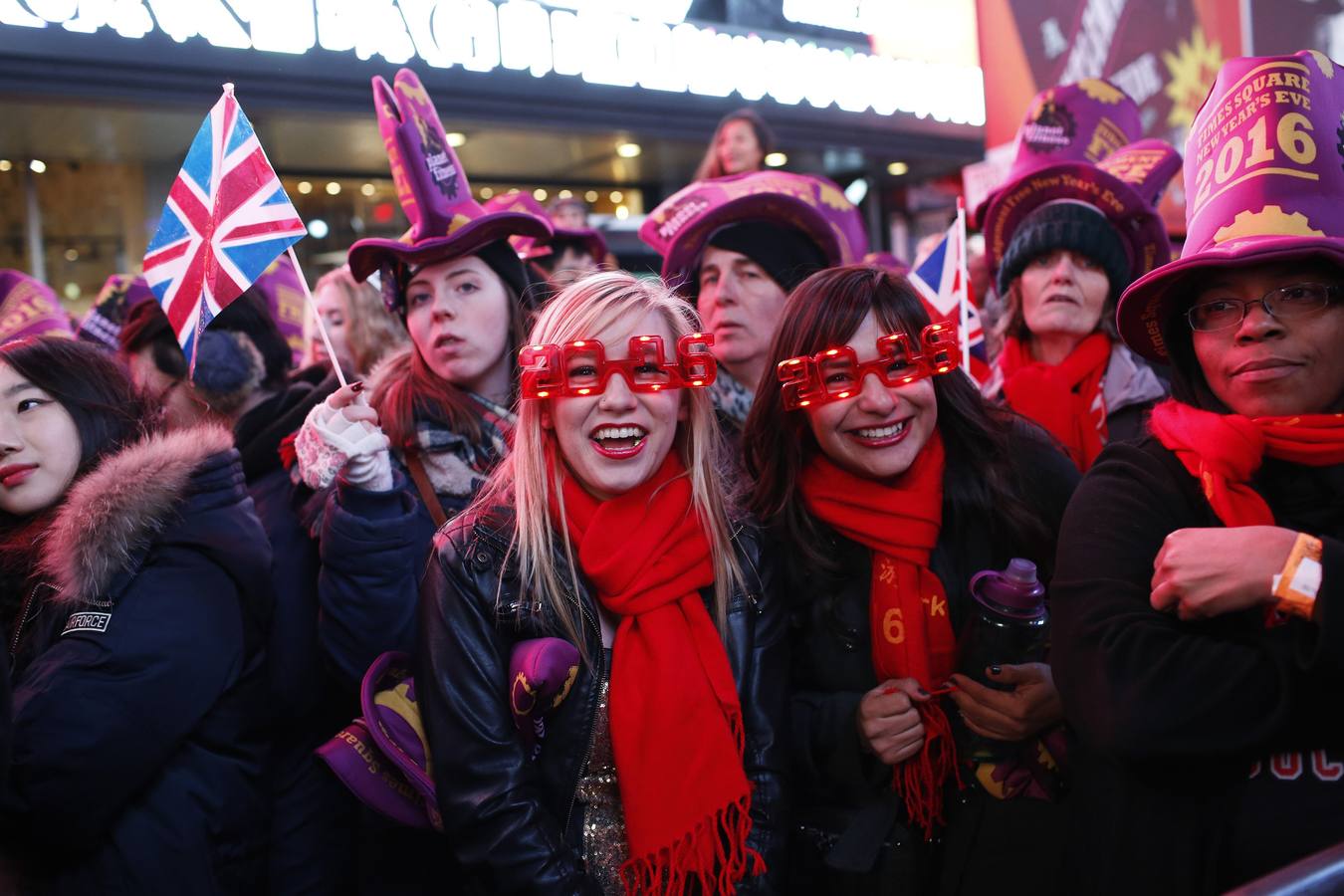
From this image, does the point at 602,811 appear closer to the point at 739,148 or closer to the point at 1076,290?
the point at 1076,290

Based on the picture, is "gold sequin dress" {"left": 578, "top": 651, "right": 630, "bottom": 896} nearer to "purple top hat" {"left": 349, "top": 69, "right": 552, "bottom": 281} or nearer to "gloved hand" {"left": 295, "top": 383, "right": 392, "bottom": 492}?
"gloved hand" {"left": 295, "top": 383, "right": 392, "bottom": 492}

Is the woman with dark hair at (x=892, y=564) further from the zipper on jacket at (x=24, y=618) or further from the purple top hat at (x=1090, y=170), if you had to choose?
the zipper on jacket at (x=24, y=618)

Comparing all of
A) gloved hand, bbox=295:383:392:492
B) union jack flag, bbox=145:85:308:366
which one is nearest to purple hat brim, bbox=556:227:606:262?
union jack flag, bbox=145:85:308:366

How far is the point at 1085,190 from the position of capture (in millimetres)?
3992

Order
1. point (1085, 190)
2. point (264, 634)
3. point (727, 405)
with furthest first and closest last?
point (1085, 190), point (727, 405), point (264, 634)

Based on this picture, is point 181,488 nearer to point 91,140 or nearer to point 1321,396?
point 1321,396

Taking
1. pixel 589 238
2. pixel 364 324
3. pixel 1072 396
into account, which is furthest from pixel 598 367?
pixel 589 238

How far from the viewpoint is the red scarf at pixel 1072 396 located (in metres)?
3.72

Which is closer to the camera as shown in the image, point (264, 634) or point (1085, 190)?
point (264, 634)

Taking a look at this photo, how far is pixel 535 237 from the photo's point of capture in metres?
3.75

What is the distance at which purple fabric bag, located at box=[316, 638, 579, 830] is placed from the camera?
217 cm

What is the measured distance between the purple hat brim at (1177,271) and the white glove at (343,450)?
1.71 metres

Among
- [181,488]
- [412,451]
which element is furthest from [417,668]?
[412,451]

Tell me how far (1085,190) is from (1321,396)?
86.5 inches
